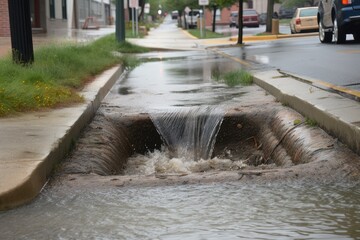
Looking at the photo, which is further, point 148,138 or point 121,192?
point 148,138

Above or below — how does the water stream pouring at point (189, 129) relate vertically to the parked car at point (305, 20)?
below

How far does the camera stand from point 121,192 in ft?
15.1

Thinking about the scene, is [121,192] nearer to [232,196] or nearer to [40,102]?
[232,196]

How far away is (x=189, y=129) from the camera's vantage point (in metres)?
7.74

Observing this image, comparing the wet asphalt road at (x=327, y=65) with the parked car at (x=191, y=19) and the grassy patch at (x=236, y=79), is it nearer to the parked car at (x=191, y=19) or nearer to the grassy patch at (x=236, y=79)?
the grassy patch at (x=236, y=79)

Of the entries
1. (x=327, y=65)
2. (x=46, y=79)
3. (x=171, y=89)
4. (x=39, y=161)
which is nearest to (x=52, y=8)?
(x=327, y=65)

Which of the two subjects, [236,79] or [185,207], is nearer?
[185,207]

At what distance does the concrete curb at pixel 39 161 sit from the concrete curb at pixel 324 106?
245cm

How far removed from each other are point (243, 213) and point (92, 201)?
3.53 feet

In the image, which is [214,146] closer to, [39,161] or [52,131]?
[52,131]

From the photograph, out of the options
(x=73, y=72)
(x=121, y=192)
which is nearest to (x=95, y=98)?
(x=73, y=72)

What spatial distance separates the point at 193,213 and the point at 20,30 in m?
6.07

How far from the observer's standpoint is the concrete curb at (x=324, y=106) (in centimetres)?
541

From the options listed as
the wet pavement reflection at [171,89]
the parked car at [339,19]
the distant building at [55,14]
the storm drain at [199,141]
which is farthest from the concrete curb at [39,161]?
the distant building at [55,14]
